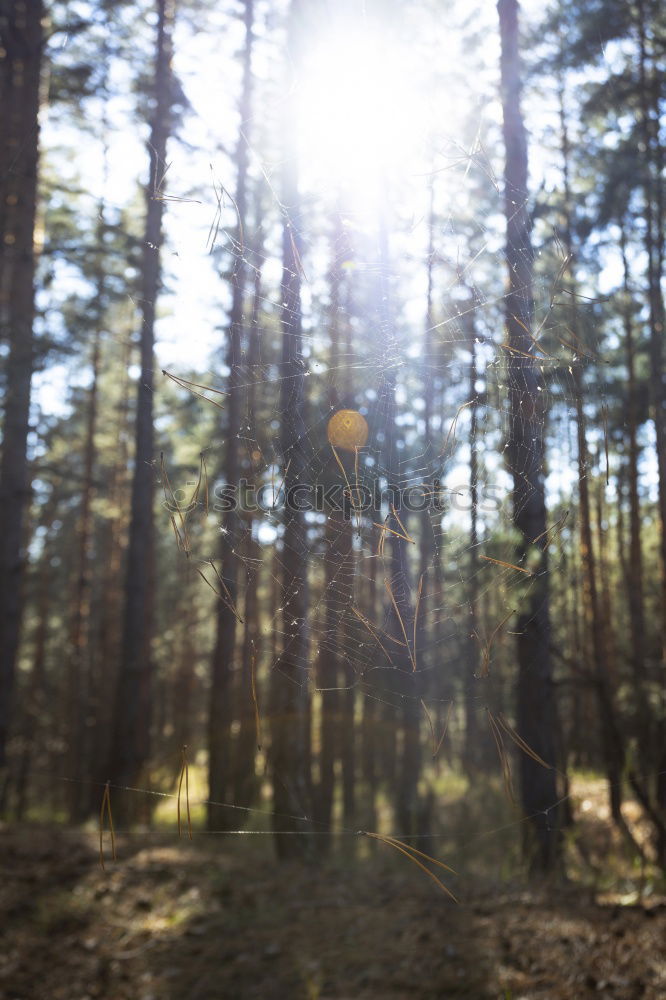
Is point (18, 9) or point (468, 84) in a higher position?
point (18, 9)

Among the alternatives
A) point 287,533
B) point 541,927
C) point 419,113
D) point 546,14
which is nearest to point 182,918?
point 541,927

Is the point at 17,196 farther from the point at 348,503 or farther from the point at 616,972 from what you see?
the point at 616,972

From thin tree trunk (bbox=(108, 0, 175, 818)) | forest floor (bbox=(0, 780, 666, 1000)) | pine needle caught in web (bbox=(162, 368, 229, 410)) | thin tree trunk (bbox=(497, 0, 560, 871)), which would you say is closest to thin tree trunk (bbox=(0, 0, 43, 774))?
thin tree trunk (bbox=(108, 0, 175, 818))

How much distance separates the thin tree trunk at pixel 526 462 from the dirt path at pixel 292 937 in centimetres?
71

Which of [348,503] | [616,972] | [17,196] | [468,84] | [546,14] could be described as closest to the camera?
[348,503]

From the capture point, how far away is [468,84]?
4.12 metres

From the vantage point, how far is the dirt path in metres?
3.91

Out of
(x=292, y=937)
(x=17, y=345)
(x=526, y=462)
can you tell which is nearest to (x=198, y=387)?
(x=526, y=462)

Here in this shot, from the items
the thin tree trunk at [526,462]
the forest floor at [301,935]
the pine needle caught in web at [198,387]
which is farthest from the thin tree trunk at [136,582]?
the pine needle caught in web at [198,387]

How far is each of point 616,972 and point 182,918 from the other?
356 centimetres

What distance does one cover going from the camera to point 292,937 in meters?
5.26

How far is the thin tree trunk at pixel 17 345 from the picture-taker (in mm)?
8859

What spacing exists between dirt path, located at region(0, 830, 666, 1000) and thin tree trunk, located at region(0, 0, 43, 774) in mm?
2794

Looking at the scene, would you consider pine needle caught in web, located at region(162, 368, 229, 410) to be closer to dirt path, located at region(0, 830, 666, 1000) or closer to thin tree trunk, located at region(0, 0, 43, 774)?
dirt path, located at region(0, 830, 666, 1000)
